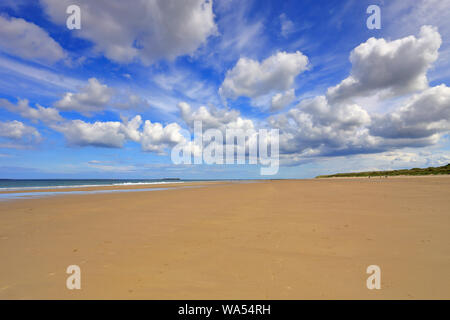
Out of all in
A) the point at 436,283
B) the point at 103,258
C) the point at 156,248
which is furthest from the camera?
the point at 156,248

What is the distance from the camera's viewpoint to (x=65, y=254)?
15.2 ft

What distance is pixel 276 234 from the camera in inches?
229

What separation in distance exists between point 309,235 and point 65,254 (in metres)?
6.05
